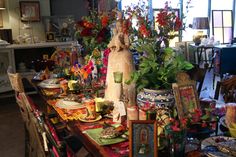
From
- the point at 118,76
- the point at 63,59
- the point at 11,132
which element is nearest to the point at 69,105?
the point at 118,76

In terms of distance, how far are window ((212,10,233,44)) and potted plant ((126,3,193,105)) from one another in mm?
6913

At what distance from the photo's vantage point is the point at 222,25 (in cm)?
816

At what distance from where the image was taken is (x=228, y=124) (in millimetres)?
1490

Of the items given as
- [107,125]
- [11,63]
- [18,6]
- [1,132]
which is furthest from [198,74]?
[18,6]

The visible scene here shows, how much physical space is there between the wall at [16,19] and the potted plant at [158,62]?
395 cm

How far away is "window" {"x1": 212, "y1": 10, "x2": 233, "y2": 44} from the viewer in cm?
811

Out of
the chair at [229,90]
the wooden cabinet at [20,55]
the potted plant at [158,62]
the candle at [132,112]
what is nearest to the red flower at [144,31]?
the potted plant at [158,62]

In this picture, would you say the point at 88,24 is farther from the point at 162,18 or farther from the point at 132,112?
the point at 132,112

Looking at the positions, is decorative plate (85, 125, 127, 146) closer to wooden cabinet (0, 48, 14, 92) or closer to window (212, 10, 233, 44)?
wooden cabinet (0, 48, 14, 92)

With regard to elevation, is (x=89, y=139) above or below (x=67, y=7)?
below

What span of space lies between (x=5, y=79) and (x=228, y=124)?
4.20m

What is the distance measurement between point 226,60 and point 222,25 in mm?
2176

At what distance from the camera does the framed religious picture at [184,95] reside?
1.46 meters

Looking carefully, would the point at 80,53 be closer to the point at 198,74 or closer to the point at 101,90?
the point at 101,90
